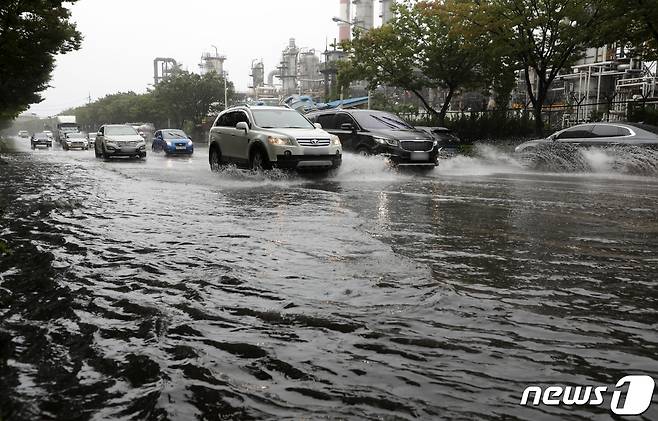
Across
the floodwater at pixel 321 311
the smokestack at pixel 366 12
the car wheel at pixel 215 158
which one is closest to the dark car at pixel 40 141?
the car wheel at pixel 215 158

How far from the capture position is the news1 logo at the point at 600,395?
9.05 ft

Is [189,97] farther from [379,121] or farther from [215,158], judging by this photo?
[379,121]

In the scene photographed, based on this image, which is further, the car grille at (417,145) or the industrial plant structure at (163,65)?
the industrial plant structure at (163,65)

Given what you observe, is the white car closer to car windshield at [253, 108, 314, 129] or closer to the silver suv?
the silver suv

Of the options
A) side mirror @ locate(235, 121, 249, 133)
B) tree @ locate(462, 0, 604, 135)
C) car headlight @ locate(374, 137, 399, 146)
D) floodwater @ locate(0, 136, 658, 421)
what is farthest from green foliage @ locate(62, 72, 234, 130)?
floodwater @ locate(0, 136, 658, 421)

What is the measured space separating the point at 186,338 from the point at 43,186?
36.7 ft

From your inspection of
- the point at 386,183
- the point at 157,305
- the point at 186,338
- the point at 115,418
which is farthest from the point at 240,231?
the point at 386,183

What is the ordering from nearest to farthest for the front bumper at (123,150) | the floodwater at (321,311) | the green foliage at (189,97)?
the floodwater at (321,311)
the front bumper at (123,150)
the green foliage at (189,97)

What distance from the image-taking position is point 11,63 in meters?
22.9

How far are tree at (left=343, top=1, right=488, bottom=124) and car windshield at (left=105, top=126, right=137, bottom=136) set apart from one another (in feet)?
39.9

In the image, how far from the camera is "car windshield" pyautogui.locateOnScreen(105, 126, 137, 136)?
89.1ft

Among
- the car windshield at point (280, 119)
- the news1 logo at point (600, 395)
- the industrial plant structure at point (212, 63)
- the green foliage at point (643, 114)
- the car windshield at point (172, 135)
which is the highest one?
the industrial plant structure at point (212, 63)

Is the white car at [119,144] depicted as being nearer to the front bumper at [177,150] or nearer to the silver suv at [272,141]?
the front bumper at [177,150]

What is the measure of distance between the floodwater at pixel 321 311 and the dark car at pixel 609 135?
7184 mm
